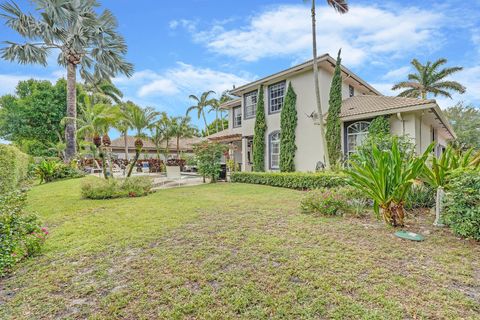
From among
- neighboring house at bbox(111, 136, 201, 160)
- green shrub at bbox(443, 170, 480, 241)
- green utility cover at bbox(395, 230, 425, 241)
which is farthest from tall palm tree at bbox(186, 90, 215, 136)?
green shrub at bbox(443, 170, 480, 241)

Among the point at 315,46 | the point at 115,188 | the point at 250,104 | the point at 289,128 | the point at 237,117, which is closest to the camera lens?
the point at 115,188

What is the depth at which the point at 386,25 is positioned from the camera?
33.9ft

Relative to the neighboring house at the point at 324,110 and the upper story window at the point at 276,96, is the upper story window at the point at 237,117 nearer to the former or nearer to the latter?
the neighboring house at the point at 324,110

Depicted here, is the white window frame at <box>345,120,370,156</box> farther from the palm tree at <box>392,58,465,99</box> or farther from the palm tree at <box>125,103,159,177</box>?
the palm tree at <box>392,58,465,99</box>

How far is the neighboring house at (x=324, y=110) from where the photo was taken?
1052 centimetres

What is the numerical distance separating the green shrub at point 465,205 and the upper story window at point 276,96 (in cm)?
1191

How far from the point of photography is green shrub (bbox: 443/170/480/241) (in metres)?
3.87

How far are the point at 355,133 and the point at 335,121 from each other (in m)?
1.19

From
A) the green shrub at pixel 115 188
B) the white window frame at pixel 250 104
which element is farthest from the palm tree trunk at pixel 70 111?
the white window frame at pixel 250 104

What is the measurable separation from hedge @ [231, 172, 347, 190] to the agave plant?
11.3 feet

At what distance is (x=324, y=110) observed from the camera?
1377cm

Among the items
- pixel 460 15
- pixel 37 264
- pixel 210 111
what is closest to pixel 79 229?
pixel 37 264

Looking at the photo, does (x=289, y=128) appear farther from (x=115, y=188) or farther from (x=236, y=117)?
(x=115, y=188)

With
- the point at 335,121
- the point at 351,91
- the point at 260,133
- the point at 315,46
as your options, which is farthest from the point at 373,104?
the point at 260,133
